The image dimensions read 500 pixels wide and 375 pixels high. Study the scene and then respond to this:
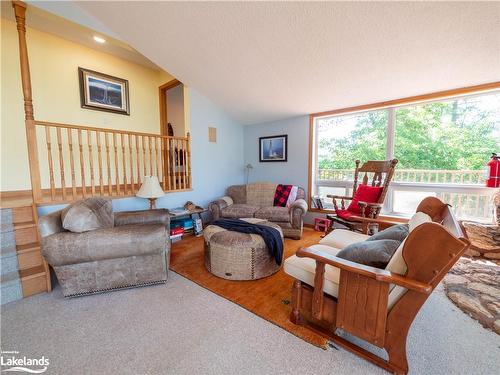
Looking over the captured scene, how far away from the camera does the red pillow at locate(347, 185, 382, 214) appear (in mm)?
2777

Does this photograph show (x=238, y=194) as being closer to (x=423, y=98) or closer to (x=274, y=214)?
Answer: (x=274, y=214)

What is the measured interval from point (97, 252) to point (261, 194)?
2789mm

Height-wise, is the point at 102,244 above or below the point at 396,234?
below

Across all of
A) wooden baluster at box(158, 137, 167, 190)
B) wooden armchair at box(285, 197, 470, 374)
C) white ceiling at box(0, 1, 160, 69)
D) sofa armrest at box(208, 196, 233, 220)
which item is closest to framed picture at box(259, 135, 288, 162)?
sofa armrest at box(208, 196, 233, 220)

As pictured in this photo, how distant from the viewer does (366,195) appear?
9.41 feet

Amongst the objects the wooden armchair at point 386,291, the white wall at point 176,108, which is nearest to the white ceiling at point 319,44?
the white wall at point 176,108

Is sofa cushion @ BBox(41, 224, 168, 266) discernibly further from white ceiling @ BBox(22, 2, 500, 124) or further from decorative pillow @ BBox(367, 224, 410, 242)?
white ceiling @ BBox(22, 2, 500, 124)

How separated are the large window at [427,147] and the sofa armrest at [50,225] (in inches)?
152

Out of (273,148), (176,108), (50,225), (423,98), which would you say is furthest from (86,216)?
(423,98)

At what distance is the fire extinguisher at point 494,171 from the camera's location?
2490mm

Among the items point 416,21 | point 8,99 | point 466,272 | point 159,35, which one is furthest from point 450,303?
point 8,99

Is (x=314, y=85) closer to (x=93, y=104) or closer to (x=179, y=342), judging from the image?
(x=179, y=342)

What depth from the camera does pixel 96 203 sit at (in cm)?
215

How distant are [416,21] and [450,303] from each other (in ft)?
8.24
